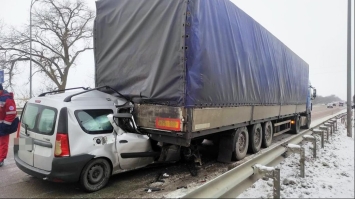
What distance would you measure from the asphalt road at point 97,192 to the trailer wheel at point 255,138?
1.81 metres

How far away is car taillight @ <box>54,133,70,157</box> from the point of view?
12.5 ft

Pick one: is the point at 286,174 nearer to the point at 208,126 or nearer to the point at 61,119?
the point at 208,126

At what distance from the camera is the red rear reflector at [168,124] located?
4285mm

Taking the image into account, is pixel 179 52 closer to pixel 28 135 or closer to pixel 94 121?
pixel 94 121

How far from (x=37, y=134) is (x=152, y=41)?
2.52m

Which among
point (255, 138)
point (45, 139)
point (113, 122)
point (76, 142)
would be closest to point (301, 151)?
point (255, 138)

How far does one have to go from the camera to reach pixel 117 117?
4.46 m

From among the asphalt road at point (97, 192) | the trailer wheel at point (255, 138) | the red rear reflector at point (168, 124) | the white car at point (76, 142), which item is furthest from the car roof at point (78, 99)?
the trailer wheel at point (255, 138)

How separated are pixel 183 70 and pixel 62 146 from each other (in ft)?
7.27

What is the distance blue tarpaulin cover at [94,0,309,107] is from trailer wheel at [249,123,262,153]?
79 cm

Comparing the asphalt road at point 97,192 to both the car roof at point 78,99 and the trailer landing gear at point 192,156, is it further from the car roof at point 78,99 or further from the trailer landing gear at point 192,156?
the car roof at point 78,99

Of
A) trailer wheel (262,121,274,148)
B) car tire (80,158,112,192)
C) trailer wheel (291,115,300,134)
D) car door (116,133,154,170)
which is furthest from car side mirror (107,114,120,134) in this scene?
trailer wheel (291,115,300,134)

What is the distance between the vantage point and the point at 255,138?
23.9 feet

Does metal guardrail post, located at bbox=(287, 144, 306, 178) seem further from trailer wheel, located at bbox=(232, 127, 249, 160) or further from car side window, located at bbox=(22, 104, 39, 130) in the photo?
car side window, located at bbox=(22, 104, 39, 130)
